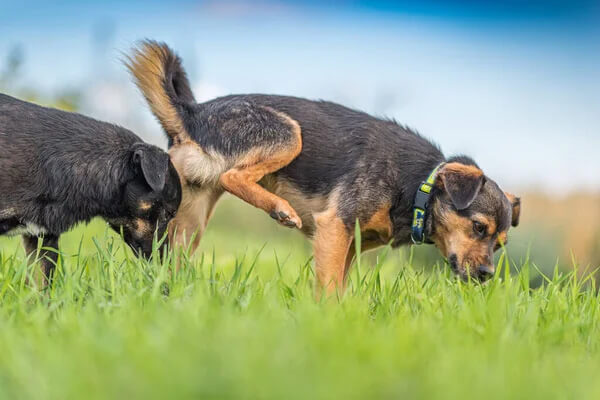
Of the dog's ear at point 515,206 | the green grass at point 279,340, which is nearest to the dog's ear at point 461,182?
the dog's ear at point 515,206

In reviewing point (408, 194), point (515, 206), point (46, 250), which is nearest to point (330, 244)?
point (408, 194)

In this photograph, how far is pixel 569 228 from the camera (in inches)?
378

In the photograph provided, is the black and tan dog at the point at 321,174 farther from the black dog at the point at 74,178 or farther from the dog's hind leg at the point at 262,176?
the black dog at the point at 74,178

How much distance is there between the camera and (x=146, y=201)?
526 cm

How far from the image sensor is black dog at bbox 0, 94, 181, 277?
15.9 ft

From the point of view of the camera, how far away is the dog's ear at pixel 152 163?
4.98 m

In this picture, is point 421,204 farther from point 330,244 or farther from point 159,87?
point 159,87

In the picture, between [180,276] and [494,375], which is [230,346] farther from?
[180,276]

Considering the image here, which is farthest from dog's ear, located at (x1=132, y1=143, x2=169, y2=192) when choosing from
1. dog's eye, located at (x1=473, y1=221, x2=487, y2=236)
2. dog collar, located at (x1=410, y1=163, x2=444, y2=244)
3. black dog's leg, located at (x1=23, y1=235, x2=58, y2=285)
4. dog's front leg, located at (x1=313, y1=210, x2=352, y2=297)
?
dog's eye, located at (x1=473, y1=221, x2=487, y2=236)

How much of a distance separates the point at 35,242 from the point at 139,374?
352 centimetres

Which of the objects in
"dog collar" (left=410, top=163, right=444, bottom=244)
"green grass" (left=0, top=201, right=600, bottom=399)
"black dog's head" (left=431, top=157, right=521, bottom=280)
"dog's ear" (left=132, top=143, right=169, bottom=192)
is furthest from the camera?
"dog collar" (left=410, top=163, right=444, bottom=244)

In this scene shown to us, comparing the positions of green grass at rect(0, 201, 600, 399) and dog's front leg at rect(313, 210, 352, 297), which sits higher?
green grass at rect(0, 201, 600, 399)

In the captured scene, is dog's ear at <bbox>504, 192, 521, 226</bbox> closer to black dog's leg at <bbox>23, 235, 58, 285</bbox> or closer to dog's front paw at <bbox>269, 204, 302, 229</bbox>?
dog's front paw at <bbox>269, 204, 302, 229</bbox>

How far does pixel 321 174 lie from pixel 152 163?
58.4 inches
